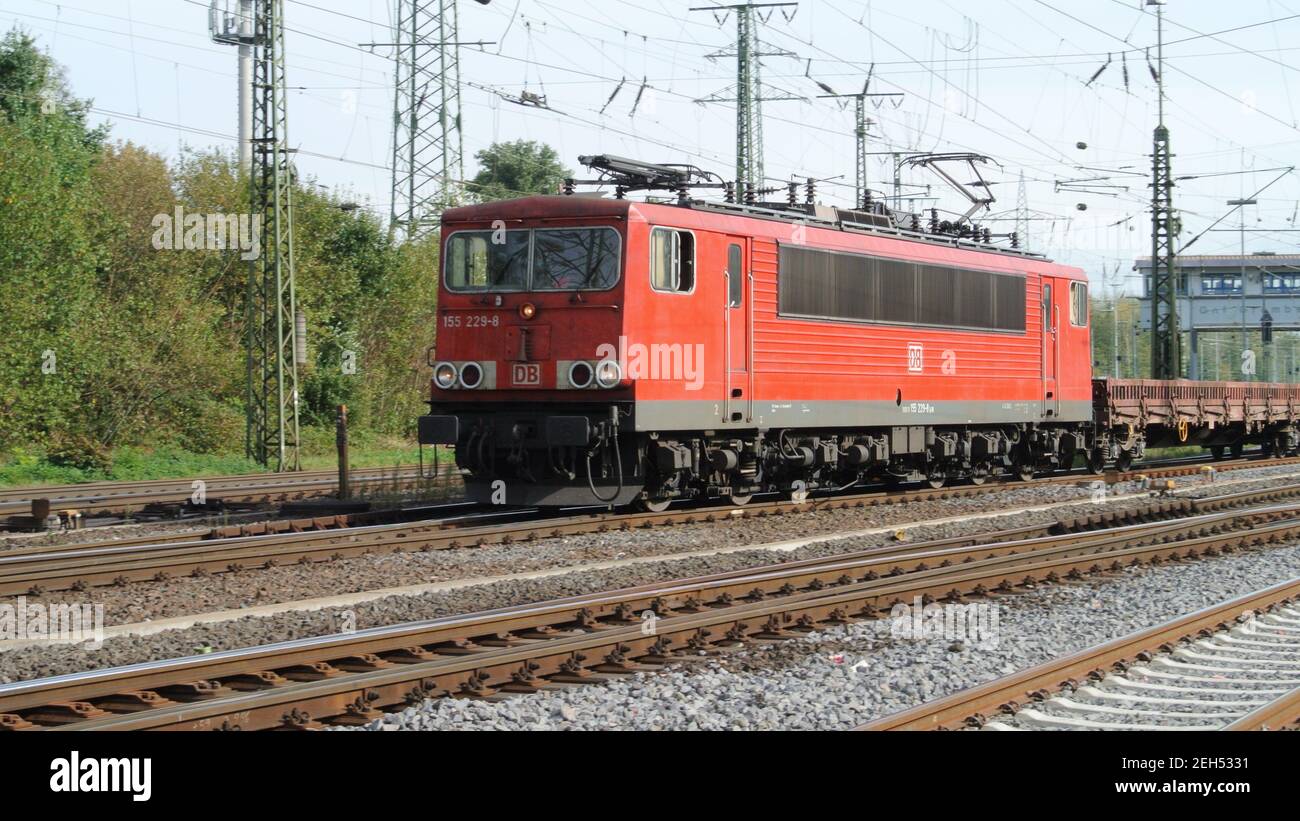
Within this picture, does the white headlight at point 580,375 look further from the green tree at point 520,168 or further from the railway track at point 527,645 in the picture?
the green tree at point 520,168

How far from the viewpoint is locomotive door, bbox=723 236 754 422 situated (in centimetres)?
1658

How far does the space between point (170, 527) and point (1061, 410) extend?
15.3 m

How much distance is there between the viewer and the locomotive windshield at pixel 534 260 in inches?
614

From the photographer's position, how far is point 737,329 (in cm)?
1670

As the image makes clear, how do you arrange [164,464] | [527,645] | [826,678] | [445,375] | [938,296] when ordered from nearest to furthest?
[826,678]
[527,645]
[445,375]
[938,296]
[164,464]

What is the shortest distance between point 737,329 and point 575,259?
228 cm

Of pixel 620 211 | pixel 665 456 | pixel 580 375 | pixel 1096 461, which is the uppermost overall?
pixel 620 211

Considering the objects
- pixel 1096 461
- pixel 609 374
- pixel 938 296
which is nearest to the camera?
pixel 609 374

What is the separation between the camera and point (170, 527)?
16.1m

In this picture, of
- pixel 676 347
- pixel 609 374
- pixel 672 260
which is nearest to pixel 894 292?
pixel 672 260

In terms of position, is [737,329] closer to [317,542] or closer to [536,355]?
[536,355]

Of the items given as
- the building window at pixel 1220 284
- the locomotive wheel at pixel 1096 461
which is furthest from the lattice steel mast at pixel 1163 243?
the building window at pixel 1220 284
